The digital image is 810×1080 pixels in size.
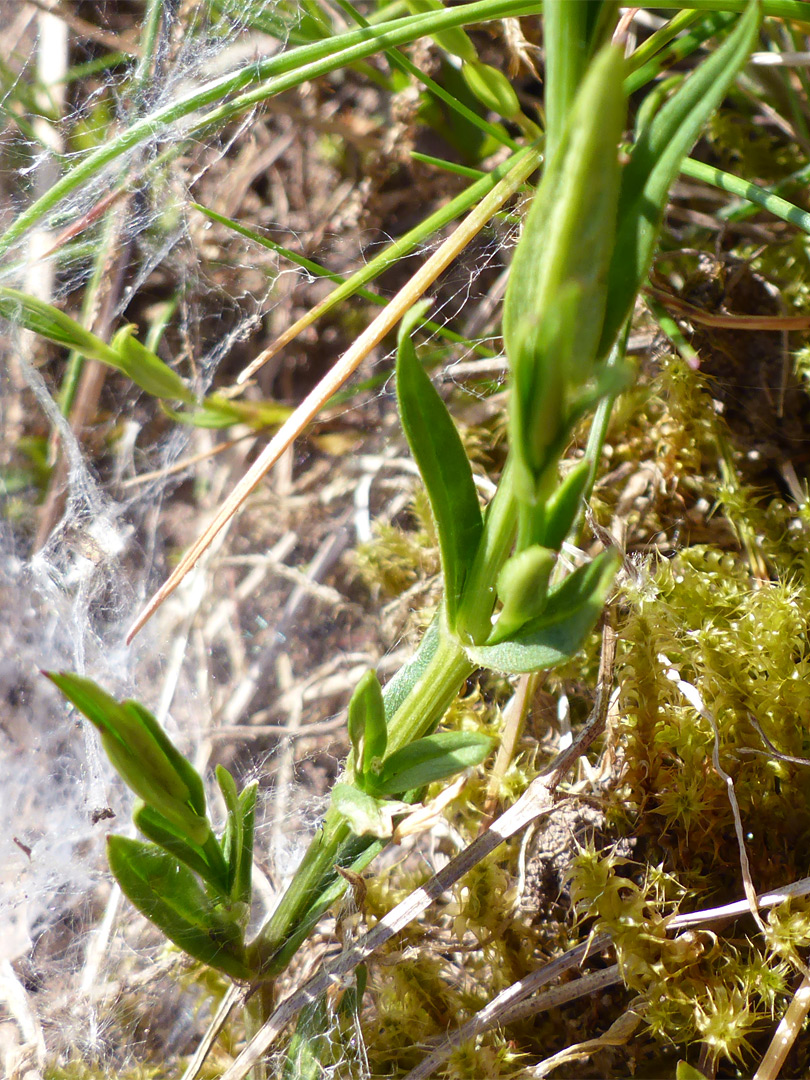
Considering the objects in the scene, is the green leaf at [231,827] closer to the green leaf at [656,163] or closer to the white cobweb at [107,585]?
the white cobweb at [107,585]

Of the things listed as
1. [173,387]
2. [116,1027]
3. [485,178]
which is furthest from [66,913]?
[485,178]

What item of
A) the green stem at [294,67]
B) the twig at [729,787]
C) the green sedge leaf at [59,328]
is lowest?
the twig at [729,787]

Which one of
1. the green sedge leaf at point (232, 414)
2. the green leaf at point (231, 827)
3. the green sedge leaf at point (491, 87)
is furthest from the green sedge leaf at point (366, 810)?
the green sedge leaf at point (491, 87)

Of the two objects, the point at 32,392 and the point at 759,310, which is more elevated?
Result: the point at 32,392

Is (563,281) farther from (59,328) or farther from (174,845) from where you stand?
(59,328)

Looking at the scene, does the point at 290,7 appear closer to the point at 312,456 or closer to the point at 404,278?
the point at 404,278

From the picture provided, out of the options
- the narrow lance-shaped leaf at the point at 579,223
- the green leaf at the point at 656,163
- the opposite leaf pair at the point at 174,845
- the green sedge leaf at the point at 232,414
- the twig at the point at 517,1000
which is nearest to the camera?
the narrow lance-shaped leaf at the point at 579,223
